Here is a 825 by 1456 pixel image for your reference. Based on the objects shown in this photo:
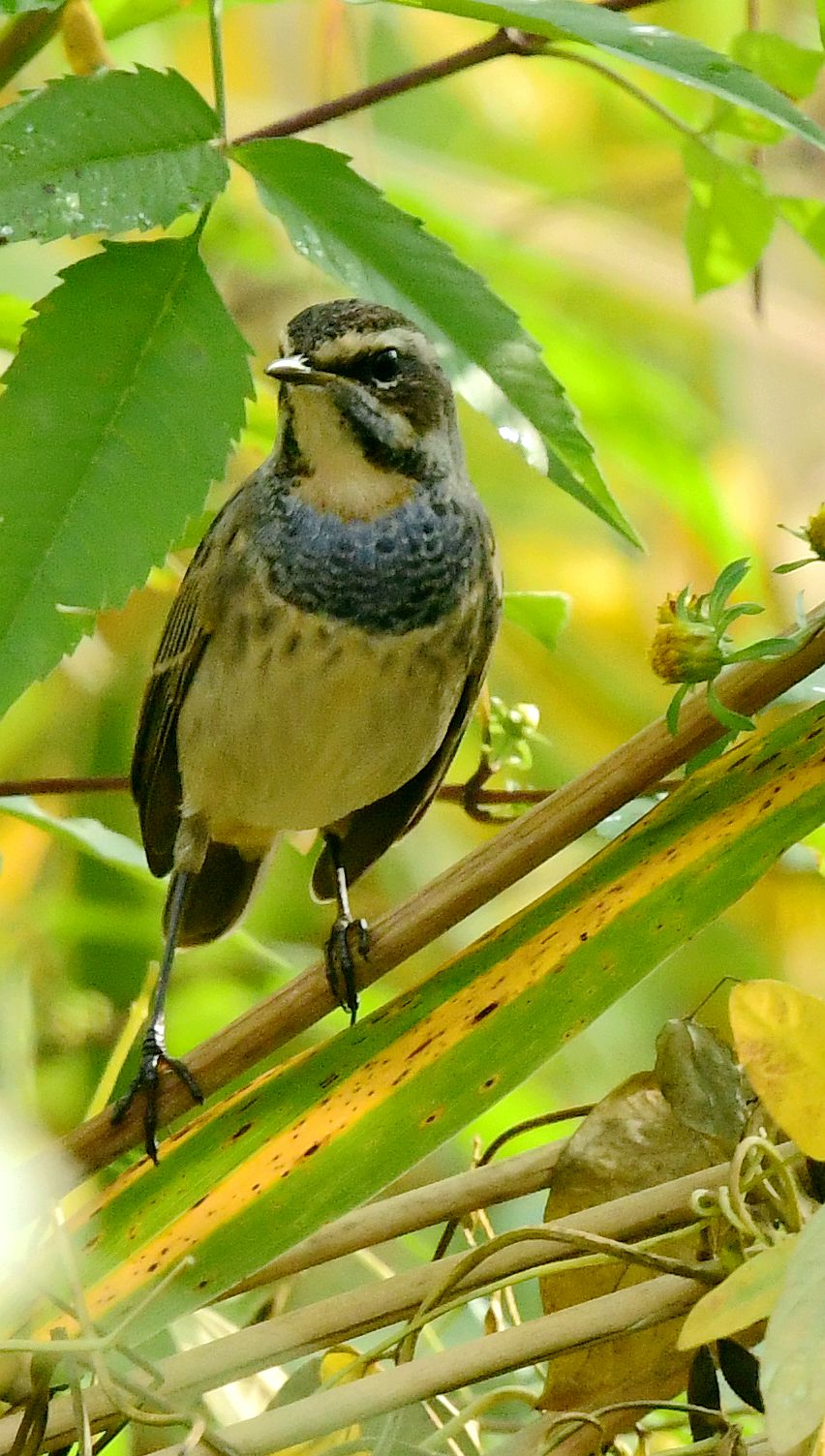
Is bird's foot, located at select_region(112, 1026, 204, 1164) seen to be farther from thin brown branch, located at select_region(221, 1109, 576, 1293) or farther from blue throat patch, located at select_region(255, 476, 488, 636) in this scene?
blue throat patch, located at select_region(255, 476, 488, 636)

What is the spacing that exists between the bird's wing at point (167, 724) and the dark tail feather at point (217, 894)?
9 cm

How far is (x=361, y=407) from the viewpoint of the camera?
203 centimetres

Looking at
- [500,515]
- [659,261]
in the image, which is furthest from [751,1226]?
[659,261]

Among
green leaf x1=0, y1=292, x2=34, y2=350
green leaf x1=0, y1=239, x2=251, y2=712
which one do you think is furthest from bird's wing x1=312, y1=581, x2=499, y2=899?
green leaf x1=0, y1=239, x2=251, y2=712

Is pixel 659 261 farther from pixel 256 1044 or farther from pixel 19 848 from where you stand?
pixel 256 1044

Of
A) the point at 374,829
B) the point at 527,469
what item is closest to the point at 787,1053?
the point at 374,829

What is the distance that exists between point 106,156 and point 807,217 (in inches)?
28.3

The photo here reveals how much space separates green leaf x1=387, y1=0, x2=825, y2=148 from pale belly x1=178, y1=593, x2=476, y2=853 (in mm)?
888

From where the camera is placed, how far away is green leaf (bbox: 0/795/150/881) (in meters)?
1.67

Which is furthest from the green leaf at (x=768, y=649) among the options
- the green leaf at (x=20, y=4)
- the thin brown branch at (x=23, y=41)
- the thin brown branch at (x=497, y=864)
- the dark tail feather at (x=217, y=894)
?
the dark tail feather at (x=217, y=894)

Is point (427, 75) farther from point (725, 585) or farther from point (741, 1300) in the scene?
point (741, 1300)

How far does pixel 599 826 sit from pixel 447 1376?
671 millimetres

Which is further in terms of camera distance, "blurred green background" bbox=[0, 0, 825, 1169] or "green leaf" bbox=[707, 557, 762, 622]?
"blurred green background" bbox=[0, 0, 825, 1169]

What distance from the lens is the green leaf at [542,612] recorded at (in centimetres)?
182
